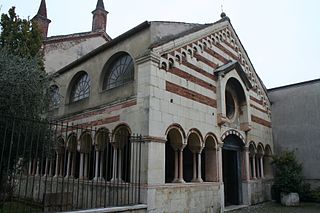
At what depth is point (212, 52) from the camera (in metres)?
12.1

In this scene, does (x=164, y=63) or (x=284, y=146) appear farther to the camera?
(x=284, y=146)

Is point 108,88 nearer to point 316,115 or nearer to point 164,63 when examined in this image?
point 164,63

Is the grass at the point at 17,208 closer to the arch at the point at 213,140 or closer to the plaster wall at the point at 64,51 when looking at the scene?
the arch at the point at 213,140

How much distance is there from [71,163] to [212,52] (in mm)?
8257

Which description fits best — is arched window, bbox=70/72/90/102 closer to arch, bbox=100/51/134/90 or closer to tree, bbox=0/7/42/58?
arch, bbox=100/51/134/90

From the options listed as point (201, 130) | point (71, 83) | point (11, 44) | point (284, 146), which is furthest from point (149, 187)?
point (284, 146)

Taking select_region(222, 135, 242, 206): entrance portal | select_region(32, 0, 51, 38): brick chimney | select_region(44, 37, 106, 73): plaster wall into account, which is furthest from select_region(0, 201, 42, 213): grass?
select_region(32, 0, 51, 38): brick chimney

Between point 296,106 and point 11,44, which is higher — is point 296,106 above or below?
below

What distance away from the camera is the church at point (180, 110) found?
8.77 metres

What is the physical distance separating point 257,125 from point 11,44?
473 inches

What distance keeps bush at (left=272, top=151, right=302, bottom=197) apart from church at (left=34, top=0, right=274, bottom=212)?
30.8 inches

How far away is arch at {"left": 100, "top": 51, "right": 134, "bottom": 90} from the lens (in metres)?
10.9

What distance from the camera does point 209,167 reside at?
11078 millimetres

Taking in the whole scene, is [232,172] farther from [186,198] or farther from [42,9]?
[42,9]
